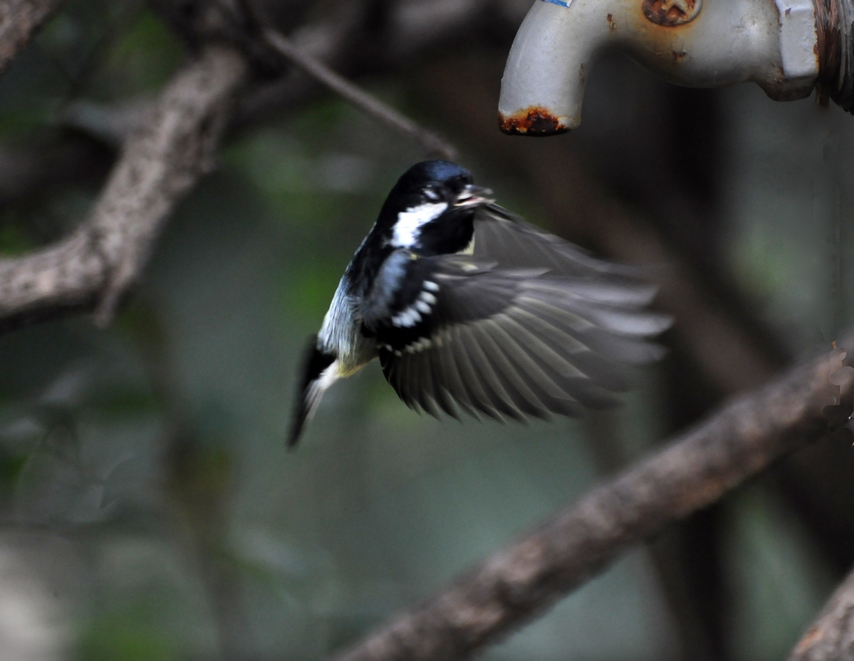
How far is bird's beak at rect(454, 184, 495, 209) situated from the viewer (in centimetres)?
98

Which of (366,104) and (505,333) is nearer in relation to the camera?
(505,333)

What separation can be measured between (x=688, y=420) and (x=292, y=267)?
1.03m

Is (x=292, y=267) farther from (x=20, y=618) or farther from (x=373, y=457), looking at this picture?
(x=20, y=618)

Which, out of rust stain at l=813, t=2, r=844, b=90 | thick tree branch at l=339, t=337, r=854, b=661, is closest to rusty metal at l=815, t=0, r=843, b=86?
rust stain at l=813, t=2, r=844, b=90

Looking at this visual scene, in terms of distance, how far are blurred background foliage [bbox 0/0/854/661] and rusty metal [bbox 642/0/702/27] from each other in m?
0.21

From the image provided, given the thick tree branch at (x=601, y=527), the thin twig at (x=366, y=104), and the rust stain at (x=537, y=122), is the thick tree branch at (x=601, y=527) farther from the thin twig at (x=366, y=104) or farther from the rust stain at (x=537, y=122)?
the rust stain at (x=537, y=122)

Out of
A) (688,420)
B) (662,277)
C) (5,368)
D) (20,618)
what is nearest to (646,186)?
(662,277)

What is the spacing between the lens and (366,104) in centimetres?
132

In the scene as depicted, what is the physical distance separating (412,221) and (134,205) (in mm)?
477

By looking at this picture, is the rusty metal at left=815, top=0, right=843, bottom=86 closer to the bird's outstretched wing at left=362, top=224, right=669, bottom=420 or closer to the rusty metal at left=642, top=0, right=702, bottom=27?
the rusty metal at left=642, top=0, right=702, bottom=27

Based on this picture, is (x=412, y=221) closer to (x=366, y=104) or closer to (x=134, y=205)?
(x=366, y=104)

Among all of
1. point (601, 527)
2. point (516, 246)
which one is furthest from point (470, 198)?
point (601, 527)

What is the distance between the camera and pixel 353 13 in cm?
188

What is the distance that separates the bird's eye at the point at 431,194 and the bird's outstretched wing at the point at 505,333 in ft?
0.19
